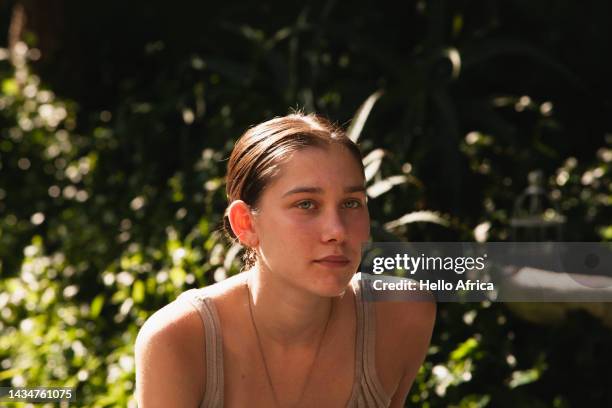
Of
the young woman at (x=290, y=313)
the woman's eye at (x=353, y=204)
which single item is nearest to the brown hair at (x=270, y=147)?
the young woman at (x=290, y=313)

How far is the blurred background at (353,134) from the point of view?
3447mm

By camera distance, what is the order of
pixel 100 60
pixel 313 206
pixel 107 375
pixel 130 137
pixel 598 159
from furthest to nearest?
pixel 100 60 → pixel 130 137 → pixel 598 159 → pixel 107 375 → pixel 313 206

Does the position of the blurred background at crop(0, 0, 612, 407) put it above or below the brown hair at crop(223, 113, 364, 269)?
below

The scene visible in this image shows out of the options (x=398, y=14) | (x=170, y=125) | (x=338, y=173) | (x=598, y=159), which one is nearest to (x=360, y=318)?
(x=338, y=173)

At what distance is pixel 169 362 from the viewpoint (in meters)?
2.35

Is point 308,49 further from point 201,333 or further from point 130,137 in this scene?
point 201,333

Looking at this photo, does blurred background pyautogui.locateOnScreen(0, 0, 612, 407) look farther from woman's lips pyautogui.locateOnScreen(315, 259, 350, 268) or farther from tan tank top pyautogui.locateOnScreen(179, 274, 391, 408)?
woman's lips pyautogui.locateOnScreen(315, 259, 350, 268)

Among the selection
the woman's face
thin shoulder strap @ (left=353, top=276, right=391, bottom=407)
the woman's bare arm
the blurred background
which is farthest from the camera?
the blurred background

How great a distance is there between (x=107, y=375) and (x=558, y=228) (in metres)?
1.87

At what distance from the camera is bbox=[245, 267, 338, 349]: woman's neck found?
2.43m

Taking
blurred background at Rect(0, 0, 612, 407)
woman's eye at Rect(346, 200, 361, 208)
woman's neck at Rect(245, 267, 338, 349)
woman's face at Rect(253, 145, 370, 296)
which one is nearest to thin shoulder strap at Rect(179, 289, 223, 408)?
woman's neck at Rect(245, 267, 338, 349)

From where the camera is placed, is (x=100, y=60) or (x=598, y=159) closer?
(x=598, y=159)

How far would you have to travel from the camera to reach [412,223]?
3932mm

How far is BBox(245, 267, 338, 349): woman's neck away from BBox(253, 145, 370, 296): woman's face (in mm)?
109
